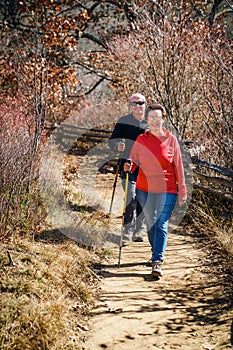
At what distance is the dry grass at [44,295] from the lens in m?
3.54

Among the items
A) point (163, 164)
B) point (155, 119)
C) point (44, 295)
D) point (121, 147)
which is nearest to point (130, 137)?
point (121, 147)

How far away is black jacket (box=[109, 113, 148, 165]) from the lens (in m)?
6.14

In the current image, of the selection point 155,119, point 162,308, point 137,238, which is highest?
point 155,119

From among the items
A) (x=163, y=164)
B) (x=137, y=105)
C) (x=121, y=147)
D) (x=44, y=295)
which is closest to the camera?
(x=44, y=295)

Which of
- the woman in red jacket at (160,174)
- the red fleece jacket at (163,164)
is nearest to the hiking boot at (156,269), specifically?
the woman in red jacket at (160,174)

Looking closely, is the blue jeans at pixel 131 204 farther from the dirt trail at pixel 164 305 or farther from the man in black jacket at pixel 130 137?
the dirt trail at pixel 164 305

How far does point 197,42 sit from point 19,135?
479cm

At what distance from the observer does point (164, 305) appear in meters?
4.46

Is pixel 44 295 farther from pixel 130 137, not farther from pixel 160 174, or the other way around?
pixel 130 137

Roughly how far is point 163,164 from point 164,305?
1535mm

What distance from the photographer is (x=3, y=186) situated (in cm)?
495

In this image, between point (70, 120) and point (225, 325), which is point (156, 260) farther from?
point (70, 120)

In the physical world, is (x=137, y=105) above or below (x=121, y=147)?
above

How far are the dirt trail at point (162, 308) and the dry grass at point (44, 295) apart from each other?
0.18 meters
